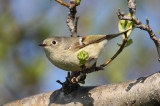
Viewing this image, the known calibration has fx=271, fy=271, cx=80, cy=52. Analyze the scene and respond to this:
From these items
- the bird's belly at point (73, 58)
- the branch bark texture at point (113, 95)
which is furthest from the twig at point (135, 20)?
the bird's belly at point (73, 58)

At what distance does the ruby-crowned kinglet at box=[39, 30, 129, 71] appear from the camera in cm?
233

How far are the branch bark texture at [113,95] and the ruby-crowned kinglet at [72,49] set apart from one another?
256mm

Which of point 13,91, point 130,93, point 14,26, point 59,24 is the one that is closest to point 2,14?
point 14,26

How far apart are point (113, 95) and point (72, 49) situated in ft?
2.33

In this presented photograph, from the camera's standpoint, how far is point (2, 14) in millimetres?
3643

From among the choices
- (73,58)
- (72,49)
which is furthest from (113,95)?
(72,49)

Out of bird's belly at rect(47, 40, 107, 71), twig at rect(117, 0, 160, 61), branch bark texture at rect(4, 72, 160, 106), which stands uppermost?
bird's belly at rect(47, 40, 107, 71)

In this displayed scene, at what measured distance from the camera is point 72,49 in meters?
2.50

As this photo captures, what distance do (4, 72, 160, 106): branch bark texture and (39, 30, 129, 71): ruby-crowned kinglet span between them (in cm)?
26

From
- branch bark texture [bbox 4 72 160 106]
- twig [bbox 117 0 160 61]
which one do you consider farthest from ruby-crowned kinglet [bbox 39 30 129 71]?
twig [bbox 117 0 160 61]

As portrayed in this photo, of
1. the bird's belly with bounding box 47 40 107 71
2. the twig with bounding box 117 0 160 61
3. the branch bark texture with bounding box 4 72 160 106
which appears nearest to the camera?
the twig with bounding box 117 0 160 61

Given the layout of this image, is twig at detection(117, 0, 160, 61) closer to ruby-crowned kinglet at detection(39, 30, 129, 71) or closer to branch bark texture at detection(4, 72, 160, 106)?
branch bark texture at detection(4, 72, 160, 106)

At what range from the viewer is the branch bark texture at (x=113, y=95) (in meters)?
1.79

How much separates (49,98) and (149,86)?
88cm
